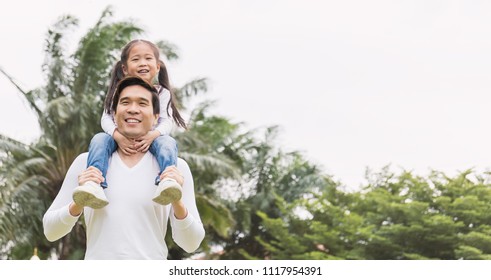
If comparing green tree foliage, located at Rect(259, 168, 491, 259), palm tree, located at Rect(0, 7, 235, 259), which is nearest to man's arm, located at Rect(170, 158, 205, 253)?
palm tree, located at Rect(0, 7, 235, 259)

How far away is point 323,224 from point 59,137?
8.31 meters

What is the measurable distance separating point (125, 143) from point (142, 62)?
0.40m

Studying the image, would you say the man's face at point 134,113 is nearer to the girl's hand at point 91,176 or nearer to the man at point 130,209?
the man at point 130,209

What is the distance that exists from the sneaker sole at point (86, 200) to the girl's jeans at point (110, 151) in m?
0.10

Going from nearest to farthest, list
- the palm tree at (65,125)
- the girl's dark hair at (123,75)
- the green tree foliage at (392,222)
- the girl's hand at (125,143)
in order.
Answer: the girl's hand at (125,143), the girl's dark hair at (123,75), the palm tree at (65,125), the green tree foliage at (392,222)

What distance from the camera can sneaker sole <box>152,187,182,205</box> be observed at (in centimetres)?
254

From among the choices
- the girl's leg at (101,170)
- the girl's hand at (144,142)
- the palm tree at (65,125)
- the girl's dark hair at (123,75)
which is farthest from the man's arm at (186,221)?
the palm tree at (65,125)

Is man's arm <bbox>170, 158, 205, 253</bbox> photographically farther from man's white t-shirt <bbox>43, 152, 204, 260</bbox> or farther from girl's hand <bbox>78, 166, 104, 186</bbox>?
girl's hand <bbox>78, 166, 104, 186</bbox>

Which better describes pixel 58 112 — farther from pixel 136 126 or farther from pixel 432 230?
pixel 136 126

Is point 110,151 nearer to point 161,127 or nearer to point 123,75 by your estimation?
point 161,127

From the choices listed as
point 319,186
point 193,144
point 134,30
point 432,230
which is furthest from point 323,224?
point 134,30

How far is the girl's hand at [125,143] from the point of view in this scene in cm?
281

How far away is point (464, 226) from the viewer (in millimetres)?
21094

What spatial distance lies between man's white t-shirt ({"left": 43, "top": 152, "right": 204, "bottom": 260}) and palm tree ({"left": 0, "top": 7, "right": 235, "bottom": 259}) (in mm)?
14636
